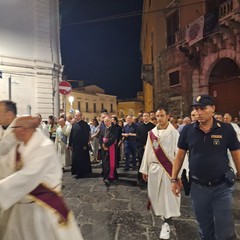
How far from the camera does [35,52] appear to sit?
17.9m

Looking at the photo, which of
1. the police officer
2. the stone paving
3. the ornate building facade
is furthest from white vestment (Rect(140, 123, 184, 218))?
the ornate building facade

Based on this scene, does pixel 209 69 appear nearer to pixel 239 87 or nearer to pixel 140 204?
pixel 239 87

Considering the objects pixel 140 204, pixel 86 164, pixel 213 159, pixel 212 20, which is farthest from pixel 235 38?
pixel 213 159

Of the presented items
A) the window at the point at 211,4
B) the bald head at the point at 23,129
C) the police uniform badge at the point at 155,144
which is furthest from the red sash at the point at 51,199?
the window at the point at 211,4

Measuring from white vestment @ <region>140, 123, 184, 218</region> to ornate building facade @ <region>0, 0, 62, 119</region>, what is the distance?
1269cm

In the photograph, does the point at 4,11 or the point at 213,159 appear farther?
the point at 4,11

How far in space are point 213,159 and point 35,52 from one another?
16.2 m

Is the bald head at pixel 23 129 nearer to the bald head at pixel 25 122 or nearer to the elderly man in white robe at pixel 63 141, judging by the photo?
the bald head at pixel 25 122

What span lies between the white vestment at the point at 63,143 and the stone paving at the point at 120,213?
242cm

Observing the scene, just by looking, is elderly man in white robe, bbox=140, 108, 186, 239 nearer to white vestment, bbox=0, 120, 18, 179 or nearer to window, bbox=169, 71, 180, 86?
white vestment, bbox=0, 120, 18, 179

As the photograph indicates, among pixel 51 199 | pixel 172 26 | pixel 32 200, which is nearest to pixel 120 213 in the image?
pixel 51 199

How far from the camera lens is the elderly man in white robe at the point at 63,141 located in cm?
1079

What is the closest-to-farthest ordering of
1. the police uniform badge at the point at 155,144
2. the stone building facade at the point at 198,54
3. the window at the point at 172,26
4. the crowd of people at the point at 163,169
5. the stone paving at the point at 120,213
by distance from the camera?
the crowd of people at the point at 163,169 → the stone paving at the point at 120,213 → the police uniform badge at the point at 155,144 → the stone building facade at the point at 198,54 → the window at the point at 172,26

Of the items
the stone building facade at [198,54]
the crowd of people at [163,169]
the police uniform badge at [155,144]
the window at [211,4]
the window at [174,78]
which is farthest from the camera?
the window at [174,78]
